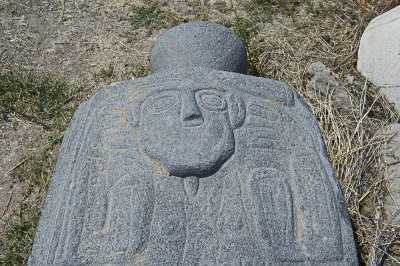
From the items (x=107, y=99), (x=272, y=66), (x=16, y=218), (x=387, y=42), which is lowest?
(x=16, y=218)

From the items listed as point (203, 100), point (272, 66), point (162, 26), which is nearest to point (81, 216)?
point (203, 100)

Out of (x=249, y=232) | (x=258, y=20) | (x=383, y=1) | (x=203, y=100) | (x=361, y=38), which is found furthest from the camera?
(x=258, y=20)

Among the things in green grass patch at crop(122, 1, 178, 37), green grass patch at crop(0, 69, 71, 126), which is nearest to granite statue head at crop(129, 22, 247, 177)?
green grass patch at crop(0, 69, 71, 126)

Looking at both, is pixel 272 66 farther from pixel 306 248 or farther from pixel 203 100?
pixel 306 248

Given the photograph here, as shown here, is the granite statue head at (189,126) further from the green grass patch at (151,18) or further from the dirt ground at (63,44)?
the green grass patch at (151,18)

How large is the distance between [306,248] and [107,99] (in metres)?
1.34

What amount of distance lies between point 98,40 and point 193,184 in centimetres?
270

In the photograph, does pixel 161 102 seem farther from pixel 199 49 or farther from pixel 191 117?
pixel 199 49

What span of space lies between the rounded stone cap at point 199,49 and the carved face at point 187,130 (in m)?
0.41

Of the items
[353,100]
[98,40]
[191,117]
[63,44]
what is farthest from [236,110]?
[63,44]

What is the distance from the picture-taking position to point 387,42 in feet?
10.6

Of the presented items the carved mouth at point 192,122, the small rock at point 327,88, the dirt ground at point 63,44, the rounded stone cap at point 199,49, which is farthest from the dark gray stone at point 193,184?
the dirt ground at point 63,44

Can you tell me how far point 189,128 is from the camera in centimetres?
188

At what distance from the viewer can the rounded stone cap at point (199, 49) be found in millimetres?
2412
